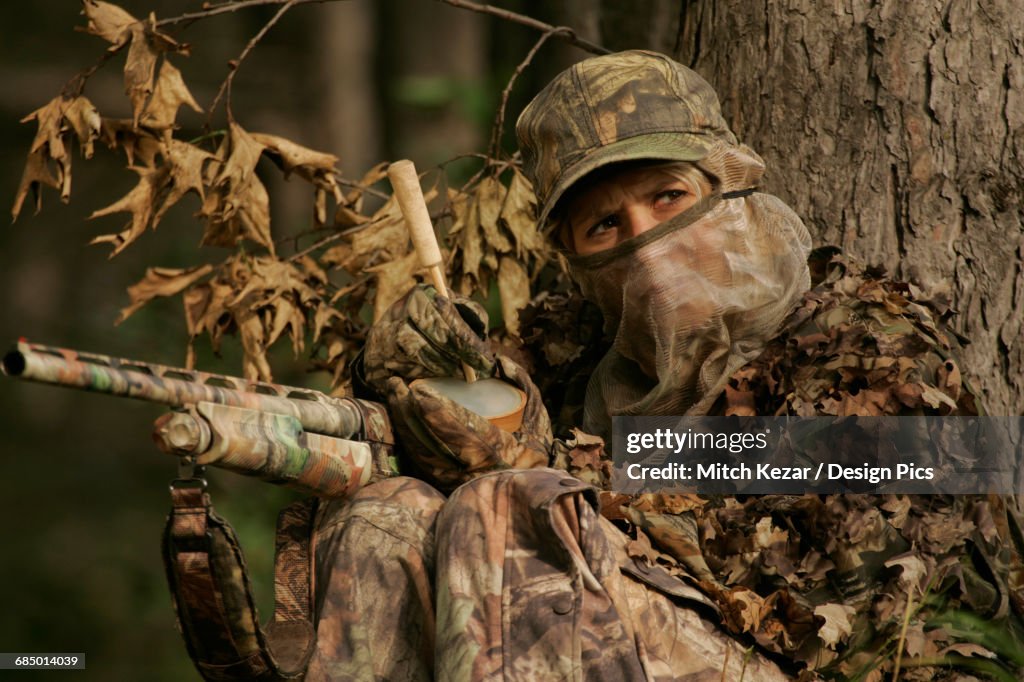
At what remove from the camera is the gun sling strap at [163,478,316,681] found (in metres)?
2.22

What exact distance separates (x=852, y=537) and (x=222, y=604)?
1.20 meters

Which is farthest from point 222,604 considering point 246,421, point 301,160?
point 301,160

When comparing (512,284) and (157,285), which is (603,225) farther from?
(157,285)

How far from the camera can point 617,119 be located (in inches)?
112

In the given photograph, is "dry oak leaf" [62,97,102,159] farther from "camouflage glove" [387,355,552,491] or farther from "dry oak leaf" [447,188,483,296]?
"camouflage glove" [387,355,552,491]

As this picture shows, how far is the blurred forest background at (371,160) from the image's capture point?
323cm

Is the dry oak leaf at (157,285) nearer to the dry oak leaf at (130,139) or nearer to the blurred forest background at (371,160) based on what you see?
the dry oak leaf at (130,139)

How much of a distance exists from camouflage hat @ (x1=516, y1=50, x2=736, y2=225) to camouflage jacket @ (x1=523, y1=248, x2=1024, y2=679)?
0.47m

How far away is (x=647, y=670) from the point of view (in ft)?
7.43

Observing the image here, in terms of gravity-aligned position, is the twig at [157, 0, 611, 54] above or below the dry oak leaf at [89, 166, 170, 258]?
above

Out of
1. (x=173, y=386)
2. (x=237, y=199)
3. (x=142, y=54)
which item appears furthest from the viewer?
(x=237, y=199)

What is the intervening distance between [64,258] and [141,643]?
2365 mm

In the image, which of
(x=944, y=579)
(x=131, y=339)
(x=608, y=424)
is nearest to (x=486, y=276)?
(x=608, y=424)

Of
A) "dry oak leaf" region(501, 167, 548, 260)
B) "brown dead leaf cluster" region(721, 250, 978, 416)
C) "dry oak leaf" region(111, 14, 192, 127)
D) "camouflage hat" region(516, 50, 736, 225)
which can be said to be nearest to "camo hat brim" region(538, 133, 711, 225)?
"camouflage hat" region(516, 50, 736, 225)
